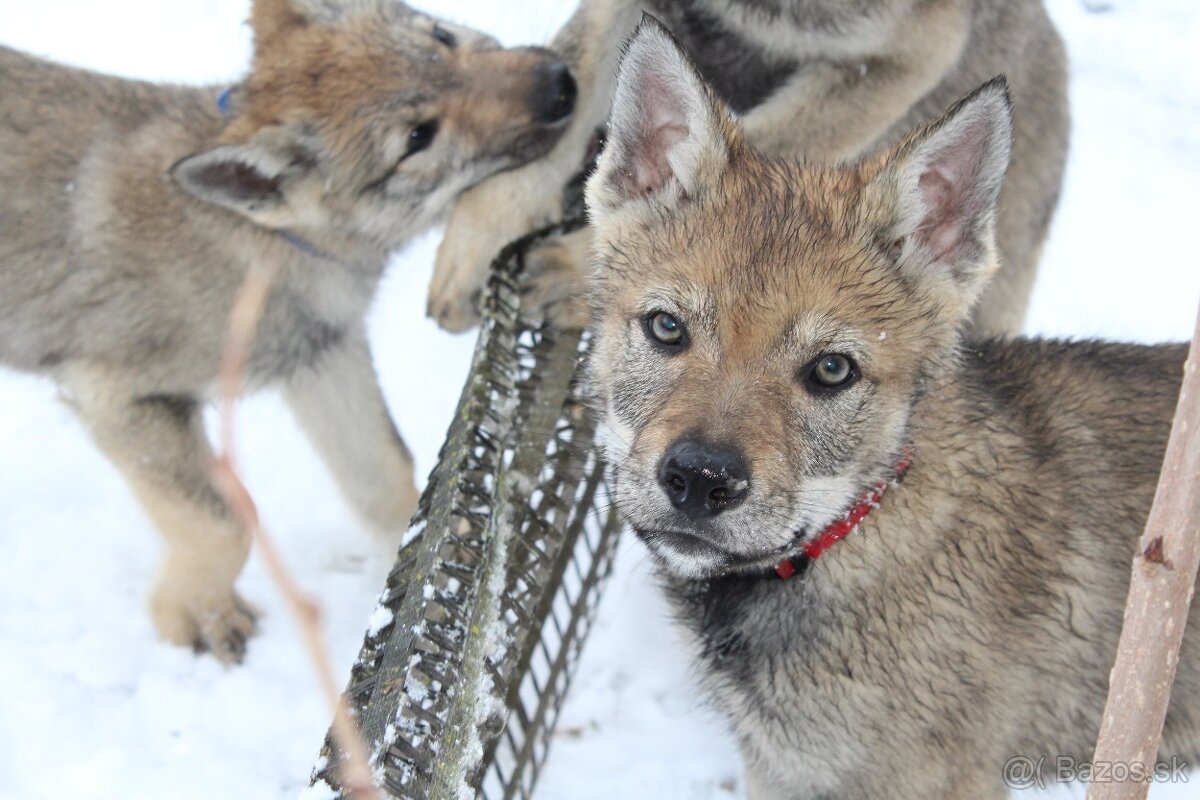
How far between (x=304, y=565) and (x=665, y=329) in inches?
88.3

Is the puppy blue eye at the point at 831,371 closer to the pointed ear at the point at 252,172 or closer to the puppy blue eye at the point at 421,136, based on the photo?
the puppy blue eye at the point at 421,136

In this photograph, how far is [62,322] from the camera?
3592mm

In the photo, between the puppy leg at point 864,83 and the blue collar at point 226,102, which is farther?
the blue collar at point 226,102

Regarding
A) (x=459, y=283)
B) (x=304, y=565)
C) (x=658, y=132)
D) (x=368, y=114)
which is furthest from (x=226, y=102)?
(x=658, y=132)

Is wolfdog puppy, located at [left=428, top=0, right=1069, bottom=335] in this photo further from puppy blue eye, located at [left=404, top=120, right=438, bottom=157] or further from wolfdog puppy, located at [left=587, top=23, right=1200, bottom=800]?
wolfdog puppy, located at [left=587, top=23, right=1200, bottom=800]

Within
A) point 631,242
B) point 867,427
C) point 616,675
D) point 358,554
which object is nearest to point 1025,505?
point 867,427

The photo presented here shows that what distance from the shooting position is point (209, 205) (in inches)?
142

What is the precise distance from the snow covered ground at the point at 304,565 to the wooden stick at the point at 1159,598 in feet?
4.09

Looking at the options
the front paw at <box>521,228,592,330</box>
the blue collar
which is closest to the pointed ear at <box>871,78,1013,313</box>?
the front paw at <box>521,228,592,330</box>

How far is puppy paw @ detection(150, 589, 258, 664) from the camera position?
3713 mm

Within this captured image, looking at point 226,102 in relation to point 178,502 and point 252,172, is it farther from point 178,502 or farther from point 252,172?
point 178,502

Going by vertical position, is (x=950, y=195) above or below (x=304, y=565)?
above

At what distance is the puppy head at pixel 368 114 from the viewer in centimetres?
340

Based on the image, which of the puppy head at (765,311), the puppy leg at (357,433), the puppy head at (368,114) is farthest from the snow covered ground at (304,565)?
the puppy head at (368,114)
